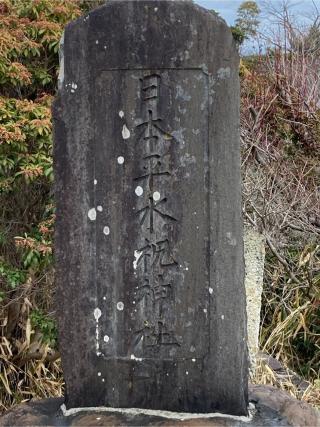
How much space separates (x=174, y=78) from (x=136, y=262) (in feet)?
2.76

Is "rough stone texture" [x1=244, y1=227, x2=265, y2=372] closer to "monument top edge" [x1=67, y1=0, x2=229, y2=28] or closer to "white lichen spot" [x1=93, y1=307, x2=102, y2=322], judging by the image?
"white lichen spot" [x1=93, y1=307, x2=102, y2=322]

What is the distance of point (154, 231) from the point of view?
9.02 ft

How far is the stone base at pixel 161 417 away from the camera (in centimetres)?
267

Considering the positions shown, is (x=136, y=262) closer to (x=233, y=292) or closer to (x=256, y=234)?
(x=233, y=292)

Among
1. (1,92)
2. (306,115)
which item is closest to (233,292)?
(1,92)

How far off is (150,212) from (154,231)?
88mm

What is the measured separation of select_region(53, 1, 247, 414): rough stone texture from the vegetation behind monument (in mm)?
947

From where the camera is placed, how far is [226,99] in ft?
8.82

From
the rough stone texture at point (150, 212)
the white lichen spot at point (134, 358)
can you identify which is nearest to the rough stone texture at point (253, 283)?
the rough stone texture at point (150, 212)

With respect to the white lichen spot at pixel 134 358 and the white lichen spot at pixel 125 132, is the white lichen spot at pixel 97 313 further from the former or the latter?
the white lichen spot at pixel 125 132

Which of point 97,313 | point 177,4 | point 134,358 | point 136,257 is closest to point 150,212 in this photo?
point 136,257

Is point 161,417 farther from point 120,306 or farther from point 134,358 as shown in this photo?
point 120,306

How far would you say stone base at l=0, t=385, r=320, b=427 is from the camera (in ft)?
8.75

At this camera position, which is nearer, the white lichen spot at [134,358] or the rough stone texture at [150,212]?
the rough stone texture at [150,212]
